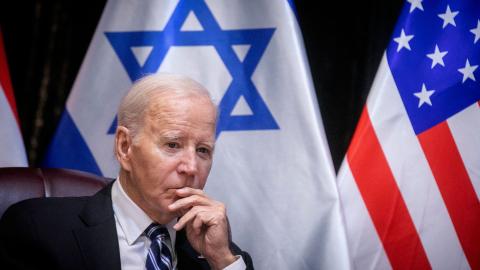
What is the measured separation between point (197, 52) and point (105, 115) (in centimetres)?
51

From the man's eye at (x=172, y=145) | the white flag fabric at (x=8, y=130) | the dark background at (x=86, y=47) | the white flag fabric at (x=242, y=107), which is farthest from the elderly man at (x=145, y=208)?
the dark background at (x=86, y=47)

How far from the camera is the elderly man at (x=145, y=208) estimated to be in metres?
1.73

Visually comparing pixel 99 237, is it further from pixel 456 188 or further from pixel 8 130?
pixel 456 188

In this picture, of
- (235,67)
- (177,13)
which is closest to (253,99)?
(235,67)

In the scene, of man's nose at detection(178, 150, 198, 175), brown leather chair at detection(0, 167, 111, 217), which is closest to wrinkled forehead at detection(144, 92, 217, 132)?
man's nose at detection(178, 150, 198, 175)

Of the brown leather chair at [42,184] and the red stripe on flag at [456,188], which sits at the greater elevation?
the brown leather chair at [42,184]

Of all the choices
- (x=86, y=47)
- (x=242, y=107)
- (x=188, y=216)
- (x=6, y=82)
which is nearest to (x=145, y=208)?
(x=188, y=216)

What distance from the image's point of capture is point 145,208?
1.85 meters

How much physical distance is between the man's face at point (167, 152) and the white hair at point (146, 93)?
21 mm

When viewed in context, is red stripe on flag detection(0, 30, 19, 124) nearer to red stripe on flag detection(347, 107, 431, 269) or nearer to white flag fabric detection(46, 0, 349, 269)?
white flag fabric detection(46, 0, 349, 269)

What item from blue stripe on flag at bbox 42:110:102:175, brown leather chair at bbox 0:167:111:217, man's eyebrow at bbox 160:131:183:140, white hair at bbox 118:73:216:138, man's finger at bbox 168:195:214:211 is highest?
blue stripe on flag at bbox 42:110:102:175

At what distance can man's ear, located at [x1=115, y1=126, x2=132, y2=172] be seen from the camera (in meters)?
1.84

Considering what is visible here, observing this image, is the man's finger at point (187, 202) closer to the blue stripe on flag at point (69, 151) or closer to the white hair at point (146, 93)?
the white hair at point (146, 93)

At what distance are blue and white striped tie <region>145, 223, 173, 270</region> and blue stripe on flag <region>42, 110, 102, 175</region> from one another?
0.77 metres
